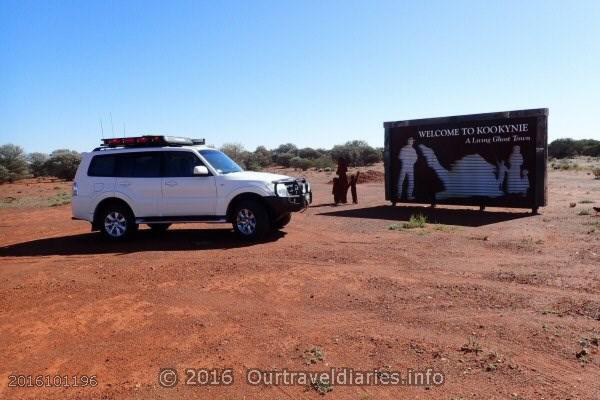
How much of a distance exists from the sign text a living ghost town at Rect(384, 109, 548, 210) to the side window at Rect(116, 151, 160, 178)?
29.5ft

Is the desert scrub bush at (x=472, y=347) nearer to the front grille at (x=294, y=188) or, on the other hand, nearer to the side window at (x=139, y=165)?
the front grille at (x=294, y=188)

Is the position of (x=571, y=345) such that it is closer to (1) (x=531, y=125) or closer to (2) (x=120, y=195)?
(2) (x=120, y=195)

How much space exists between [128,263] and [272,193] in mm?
3228

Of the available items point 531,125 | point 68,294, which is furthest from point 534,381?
point 531,125

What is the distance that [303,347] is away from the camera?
4.97 metres

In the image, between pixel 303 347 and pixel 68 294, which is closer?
pixel 303 347

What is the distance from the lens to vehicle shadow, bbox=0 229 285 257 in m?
10.6

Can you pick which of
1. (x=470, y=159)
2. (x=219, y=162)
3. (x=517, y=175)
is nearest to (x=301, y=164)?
(x=470, y=159)

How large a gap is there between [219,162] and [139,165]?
5.73ft

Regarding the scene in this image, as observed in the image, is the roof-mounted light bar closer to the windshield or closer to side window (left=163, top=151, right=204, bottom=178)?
side window (left=163, top=151, right=204, bottom=178)

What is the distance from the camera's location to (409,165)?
56.6 feet

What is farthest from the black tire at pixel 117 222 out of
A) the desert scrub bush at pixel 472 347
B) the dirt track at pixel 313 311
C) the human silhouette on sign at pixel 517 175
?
the human silhouette on sign at pixel 517 175

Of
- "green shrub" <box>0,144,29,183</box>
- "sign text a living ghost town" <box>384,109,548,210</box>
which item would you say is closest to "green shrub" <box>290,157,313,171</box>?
"green shrub" <box>0,144,29,183</box>

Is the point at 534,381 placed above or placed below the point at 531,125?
below
